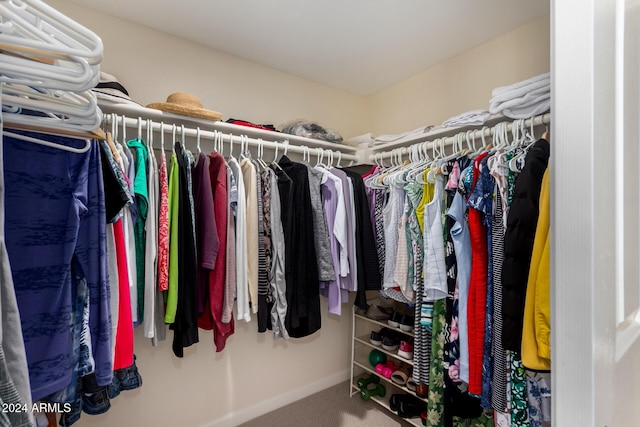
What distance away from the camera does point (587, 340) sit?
0.34m

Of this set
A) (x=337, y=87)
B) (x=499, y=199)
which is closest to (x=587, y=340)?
(x=499, y=199)

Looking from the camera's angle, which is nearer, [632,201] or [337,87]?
[632,201]

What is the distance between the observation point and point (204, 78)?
1822mm

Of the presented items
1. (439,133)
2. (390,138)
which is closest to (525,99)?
(439,133)

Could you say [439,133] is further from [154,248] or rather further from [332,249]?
[154,248]

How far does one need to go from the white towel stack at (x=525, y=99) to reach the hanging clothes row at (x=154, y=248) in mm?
805

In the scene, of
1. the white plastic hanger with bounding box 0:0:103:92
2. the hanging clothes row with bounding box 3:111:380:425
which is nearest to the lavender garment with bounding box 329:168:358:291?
the hanging clothes row with bounding box 3:111:380:425

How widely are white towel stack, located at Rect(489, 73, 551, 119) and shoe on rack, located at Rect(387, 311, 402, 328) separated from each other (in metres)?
1.31

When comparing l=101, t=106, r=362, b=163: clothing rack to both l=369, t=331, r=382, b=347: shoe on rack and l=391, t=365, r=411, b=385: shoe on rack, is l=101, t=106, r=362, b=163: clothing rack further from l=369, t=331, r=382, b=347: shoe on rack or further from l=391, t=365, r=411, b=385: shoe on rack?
l=391, t=365, r=411, b=385: shoe on rack

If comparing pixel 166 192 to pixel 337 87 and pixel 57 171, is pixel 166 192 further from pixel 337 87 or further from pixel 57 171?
pixel 337 87

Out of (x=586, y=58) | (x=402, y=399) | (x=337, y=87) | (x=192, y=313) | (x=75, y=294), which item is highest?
(x=337, y=87)

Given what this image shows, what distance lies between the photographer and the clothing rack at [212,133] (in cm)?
134

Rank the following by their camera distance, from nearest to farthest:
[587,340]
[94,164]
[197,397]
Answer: [587,340] → [94,164] → [197,397]

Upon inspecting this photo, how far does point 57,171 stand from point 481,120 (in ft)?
5.32
